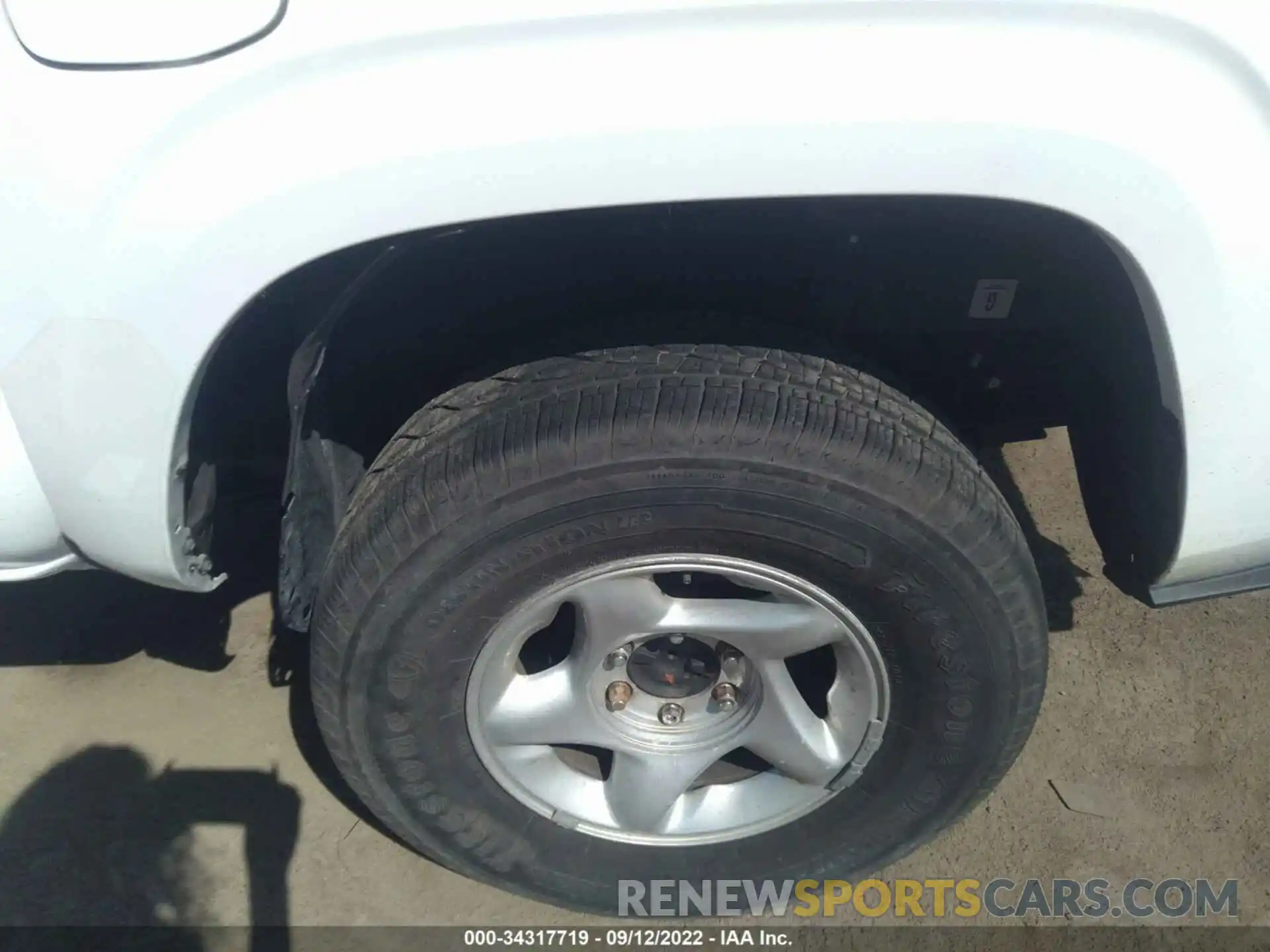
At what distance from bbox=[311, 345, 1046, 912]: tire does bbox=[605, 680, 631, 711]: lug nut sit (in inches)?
9.7

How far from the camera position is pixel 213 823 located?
2.06 m

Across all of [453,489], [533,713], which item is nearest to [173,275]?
[453,489]

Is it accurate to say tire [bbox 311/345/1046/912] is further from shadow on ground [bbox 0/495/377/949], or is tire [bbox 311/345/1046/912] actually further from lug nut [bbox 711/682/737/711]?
shadow on ground [bbox 0/495/377/949]

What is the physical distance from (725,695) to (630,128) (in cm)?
104

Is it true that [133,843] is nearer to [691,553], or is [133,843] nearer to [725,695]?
[725,695]

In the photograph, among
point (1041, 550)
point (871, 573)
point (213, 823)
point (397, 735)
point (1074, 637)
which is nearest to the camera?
point (871, 573)

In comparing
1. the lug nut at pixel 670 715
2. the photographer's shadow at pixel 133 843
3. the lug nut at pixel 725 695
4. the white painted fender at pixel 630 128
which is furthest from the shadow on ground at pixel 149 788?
the white painted fender at pixel 630 128

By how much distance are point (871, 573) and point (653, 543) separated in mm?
325

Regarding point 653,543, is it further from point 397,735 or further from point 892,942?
point 892,942

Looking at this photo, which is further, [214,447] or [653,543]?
[214,447]

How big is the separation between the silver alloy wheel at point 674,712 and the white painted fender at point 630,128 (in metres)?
0.62

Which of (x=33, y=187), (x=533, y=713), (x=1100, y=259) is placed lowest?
(x=533, y=713)

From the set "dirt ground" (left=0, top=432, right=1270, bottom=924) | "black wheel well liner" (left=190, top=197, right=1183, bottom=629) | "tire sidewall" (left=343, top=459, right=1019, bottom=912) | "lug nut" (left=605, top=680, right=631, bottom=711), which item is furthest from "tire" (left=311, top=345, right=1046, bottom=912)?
"dirt ground" (left=0, top=432, right=1270, bottom=924)

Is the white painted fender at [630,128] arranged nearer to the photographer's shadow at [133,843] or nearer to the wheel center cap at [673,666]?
the wheel center cap at [673,666]
